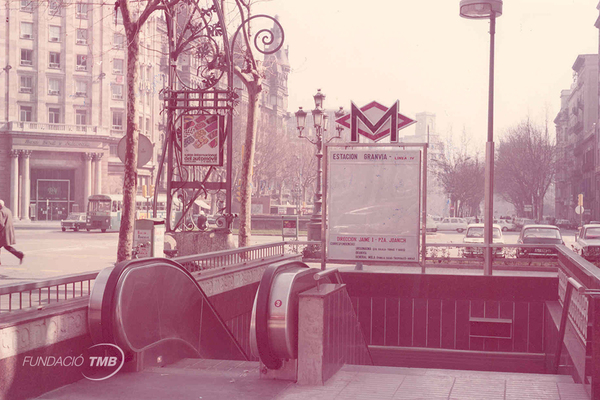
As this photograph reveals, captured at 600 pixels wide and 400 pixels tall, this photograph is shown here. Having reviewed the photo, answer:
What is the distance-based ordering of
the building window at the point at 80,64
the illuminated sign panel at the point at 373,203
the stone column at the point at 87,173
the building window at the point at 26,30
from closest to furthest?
the illuminated sign panel at the point at 373,203
the building window at the point at 26,30
the stone column at the point at 87,173
the building window at the point at 80,64

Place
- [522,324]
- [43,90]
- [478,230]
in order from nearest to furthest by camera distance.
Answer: [522,324] < [478,230] < [43,90]

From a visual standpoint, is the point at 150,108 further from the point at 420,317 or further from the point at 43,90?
the point at 420,317

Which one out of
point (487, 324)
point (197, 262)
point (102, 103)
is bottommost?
point (487, 324)

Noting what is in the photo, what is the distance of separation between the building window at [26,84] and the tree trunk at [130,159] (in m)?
57.1

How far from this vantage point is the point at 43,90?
65.3 metres

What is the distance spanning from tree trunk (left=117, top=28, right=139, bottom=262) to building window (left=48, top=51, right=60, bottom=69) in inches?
2283

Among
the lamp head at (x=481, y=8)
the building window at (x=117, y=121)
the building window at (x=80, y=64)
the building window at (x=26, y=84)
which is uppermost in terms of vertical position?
the building window at (x=80, y=64)

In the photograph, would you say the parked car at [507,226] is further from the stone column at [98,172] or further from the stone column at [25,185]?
the stone column at [25,185]

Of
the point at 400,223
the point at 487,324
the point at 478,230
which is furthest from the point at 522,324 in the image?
the point at 478,230

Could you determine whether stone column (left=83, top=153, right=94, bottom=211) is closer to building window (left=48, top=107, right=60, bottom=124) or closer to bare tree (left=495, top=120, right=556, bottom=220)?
building window (left=48, top=107, right=60, bottom=124)

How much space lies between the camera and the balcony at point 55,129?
2451 inches

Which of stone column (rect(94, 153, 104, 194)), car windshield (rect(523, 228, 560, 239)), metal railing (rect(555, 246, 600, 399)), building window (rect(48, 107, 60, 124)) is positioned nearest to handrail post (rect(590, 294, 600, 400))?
metal railing (rect(555, 246, 600, 399))

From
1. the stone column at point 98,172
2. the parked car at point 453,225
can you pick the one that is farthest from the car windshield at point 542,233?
the stone column at point 98,172

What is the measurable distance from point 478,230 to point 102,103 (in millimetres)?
47132
